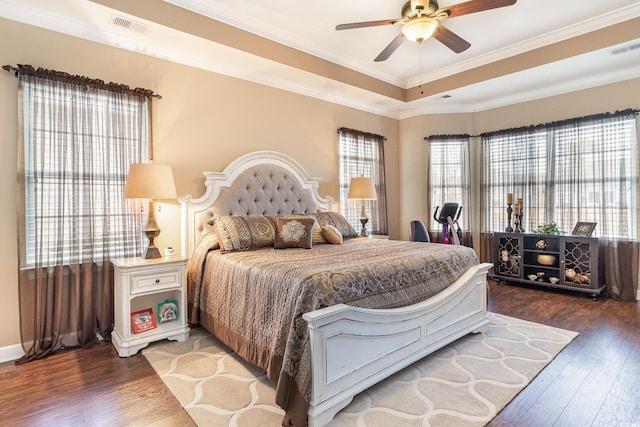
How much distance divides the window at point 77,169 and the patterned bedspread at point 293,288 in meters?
0.82

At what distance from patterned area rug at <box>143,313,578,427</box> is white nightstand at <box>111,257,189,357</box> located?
0.12m

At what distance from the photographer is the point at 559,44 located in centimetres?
368

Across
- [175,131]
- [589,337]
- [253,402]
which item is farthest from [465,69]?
[253,402]

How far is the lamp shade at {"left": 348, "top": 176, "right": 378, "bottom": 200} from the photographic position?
175 inches

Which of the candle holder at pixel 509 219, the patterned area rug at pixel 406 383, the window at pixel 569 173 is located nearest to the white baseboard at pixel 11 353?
the patterned area rug at pixel 406 383

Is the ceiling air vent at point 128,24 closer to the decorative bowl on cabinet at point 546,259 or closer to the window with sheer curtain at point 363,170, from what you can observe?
the window with sheer curtain at point 363,170

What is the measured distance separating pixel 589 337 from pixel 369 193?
8.78 ft

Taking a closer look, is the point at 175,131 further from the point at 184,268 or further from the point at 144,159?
the point at 184,268

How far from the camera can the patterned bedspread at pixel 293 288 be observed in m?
1.81

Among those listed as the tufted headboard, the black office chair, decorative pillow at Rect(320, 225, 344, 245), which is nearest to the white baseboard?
the tufted headboard

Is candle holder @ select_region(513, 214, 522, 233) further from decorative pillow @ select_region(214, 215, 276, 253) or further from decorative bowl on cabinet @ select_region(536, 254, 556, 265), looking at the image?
decorative pillow @ select_region(214, 215, 276, 253)

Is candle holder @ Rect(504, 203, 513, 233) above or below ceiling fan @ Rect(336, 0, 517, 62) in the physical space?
below

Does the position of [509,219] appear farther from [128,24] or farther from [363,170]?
[128,24]

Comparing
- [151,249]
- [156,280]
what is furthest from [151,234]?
[156,280]
